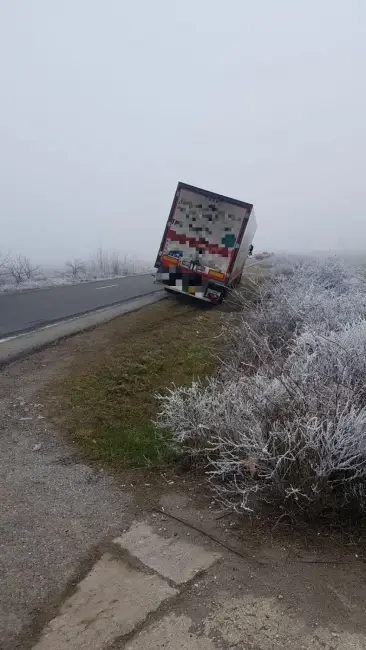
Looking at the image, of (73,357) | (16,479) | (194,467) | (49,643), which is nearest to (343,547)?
(194,467)

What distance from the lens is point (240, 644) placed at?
2373mm

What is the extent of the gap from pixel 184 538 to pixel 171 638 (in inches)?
36.2

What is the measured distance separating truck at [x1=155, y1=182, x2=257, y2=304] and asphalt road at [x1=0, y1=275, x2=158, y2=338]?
95.5 inches

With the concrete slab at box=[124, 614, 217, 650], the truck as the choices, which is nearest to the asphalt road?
the truck

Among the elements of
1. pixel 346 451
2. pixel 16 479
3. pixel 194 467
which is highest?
pixel 346 451

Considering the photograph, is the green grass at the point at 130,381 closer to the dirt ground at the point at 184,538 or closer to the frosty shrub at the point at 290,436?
the dirt ground at the point at 184,538

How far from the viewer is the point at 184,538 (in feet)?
10.8

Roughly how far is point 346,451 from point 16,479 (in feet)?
9.50

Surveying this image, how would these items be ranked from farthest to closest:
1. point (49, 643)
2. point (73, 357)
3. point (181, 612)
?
point (73, 357)
point (181, 612)
point (49, 643)

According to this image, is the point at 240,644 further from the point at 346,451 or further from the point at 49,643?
the point at 346,451

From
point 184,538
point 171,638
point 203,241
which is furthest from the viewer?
point 203,241

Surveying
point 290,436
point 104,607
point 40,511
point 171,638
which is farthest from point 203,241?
point 171,638

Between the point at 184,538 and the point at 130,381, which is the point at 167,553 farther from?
the point at 130,381

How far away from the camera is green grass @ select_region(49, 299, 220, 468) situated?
465 centimetres
